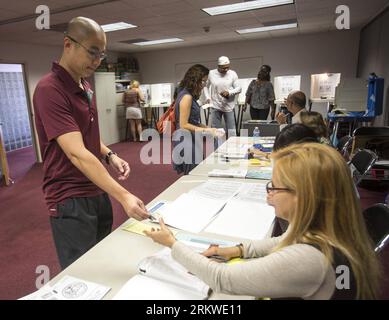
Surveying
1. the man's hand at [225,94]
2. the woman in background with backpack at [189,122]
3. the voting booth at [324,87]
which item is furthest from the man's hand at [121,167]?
the voting booth at [324,87]

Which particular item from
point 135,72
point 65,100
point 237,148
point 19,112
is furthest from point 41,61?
point 65,100

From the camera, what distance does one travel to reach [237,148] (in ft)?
9.63

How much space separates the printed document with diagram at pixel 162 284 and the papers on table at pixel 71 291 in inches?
2.5

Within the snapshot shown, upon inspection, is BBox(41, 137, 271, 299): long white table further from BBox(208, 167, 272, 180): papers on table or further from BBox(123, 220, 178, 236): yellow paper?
BBox(208, 167, 272, 180): papers on table

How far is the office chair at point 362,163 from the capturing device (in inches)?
84.2

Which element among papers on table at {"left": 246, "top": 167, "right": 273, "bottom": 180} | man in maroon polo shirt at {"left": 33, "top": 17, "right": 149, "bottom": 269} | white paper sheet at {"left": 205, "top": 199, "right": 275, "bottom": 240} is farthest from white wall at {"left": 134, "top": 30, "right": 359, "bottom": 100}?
man in maroon polo shirt at {"left": 33, "top": 17, "right": 149, "bottom": 269}

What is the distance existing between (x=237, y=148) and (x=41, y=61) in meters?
5.29

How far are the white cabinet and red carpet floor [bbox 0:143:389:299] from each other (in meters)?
1.72

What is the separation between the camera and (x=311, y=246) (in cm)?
75

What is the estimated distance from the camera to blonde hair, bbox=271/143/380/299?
78 cm

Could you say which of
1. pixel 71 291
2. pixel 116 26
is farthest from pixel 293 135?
pixel 116 26

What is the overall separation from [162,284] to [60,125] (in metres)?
0.68

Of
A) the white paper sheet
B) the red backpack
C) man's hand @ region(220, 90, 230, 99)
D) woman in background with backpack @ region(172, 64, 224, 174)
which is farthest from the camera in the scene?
man's hand @ region(220, 90, 230, 99)

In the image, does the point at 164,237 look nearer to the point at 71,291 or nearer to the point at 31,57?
the point at 71,291
